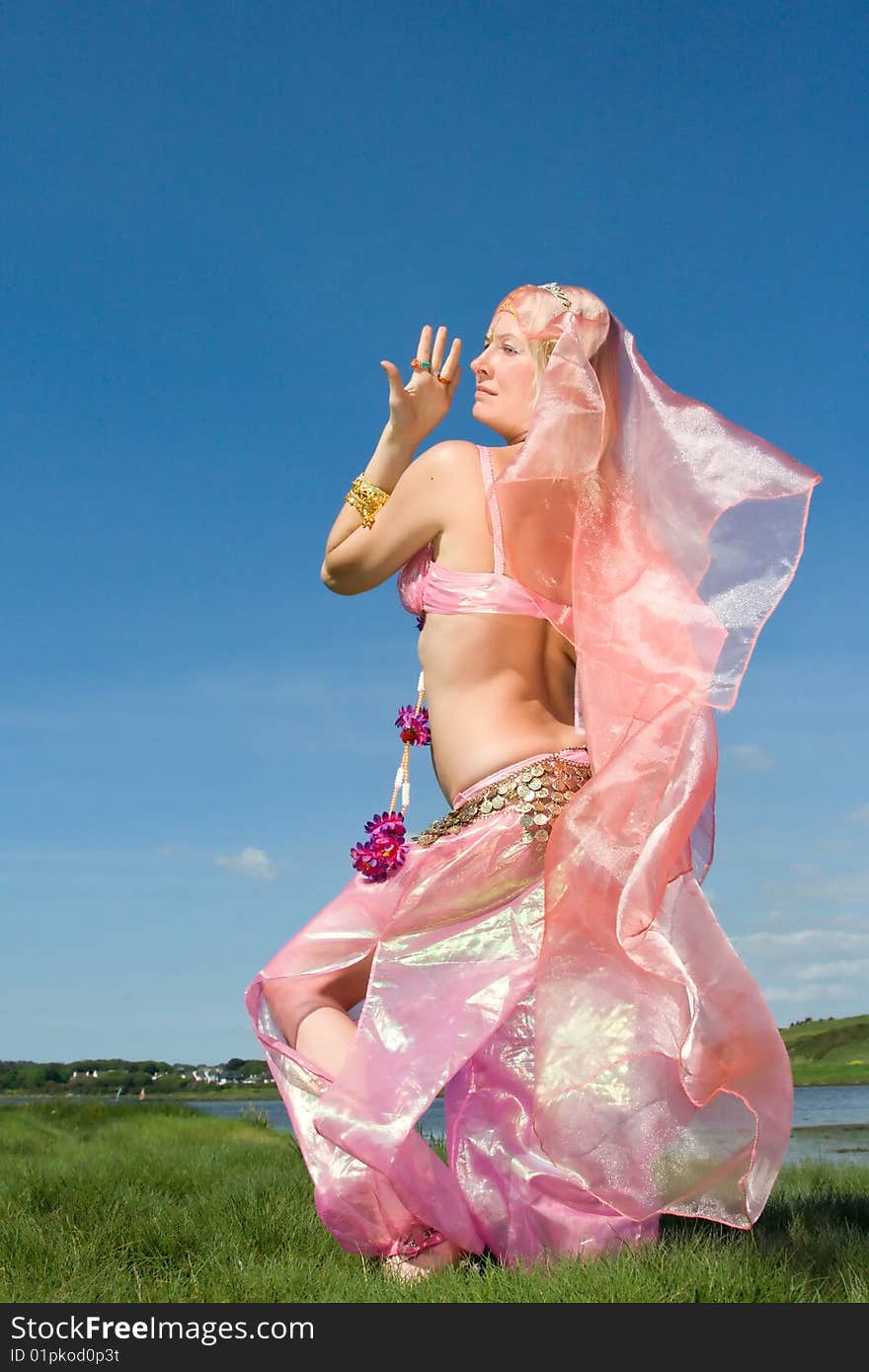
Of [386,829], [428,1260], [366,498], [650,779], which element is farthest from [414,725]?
[428,1260]

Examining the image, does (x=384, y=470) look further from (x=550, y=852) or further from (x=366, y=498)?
(x=550, y=852)

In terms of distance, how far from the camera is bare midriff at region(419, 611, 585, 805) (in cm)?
349

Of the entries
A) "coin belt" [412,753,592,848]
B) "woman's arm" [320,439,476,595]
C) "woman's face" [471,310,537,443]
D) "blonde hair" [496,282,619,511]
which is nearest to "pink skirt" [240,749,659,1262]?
"coin belt" [412,753,592,848]

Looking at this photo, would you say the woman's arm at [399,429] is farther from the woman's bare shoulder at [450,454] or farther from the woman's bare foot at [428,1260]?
the woman's bare foot at [428,1260]

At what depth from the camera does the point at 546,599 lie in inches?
139

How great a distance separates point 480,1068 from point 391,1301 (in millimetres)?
819

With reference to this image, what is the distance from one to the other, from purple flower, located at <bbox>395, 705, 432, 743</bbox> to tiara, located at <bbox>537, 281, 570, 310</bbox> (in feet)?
4.45

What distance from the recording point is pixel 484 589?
11.6 feet

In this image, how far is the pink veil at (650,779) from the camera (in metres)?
2.78

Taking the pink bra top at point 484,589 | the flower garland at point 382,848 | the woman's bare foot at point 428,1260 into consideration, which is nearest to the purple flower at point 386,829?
the flower garland at point 382,848

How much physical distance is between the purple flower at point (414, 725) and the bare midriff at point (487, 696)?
21 centimetres

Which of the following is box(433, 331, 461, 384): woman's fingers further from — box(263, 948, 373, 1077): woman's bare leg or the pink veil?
box(263, 948, 373, 1077): woman's bare leg

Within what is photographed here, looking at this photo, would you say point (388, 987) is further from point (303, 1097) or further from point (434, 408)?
point (434, 408)
